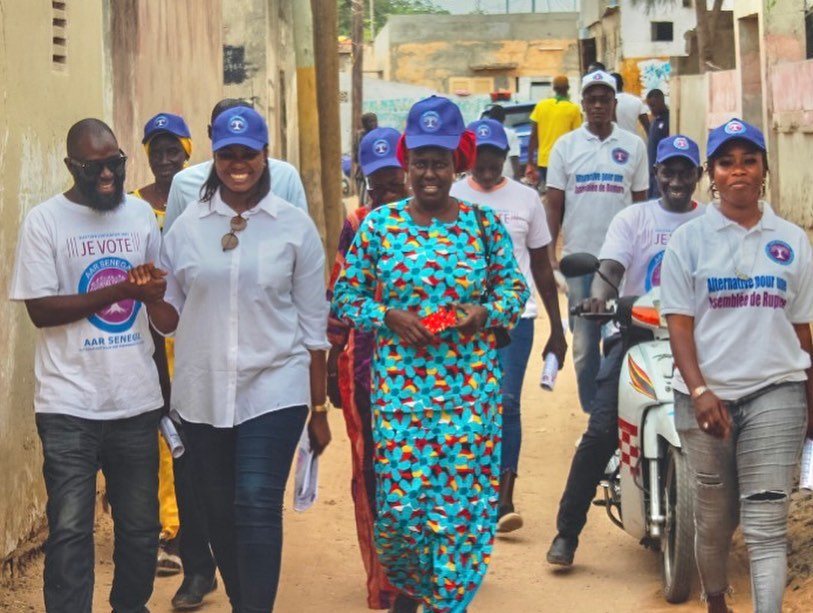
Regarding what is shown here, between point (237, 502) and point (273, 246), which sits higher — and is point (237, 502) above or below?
below

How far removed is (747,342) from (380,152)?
1816 mm

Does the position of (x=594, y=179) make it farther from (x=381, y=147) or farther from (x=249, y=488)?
(x=249, y=488)

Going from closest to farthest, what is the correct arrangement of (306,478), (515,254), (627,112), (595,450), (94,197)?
(94,197)
(306,478)
(595,450)
(515,254)
(627,112)

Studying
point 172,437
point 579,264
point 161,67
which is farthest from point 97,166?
point 161,67

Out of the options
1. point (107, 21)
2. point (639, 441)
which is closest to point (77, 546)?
point (639, 441)

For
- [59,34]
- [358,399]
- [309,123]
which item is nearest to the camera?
[358,399]

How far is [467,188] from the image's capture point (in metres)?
8.31

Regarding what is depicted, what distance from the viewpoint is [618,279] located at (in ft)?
25.1

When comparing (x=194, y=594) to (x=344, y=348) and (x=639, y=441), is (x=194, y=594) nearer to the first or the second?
(x=344, y=348)

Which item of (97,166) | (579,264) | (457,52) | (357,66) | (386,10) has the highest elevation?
(386,10)

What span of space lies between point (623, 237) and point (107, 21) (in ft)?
12.5

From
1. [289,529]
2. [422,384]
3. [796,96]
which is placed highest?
[796,96]

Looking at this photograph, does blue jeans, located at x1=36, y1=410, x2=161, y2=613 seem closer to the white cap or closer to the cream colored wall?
the cream colored wall

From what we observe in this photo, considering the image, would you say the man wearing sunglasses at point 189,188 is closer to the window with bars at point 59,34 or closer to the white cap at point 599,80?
the window with bars at point 59,34
